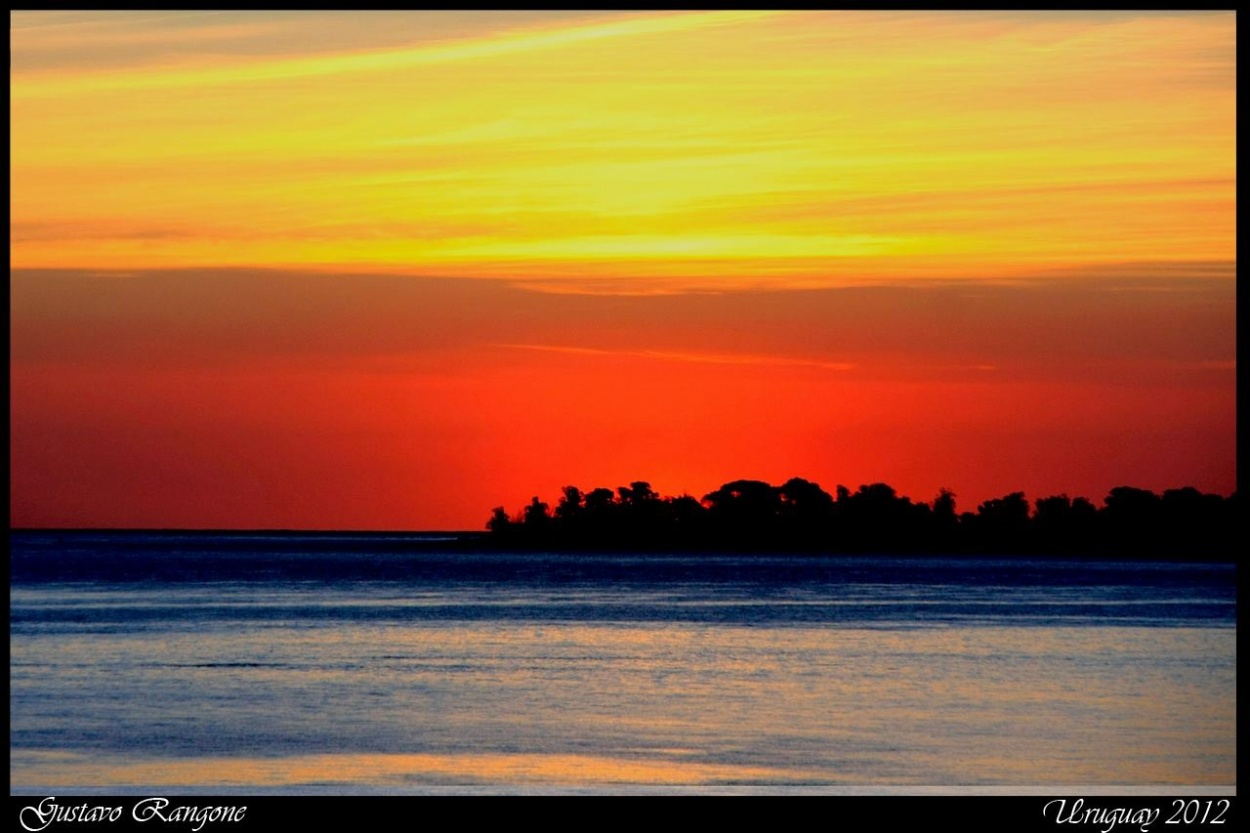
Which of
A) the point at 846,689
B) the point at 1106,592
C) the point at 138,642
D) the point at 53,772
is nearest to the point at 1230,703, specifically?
the point at 846,689

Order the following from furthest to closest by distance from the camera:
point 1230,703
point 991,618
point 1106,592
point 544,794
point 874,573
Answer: point 874,573
point 1106,592
point 991,618
point 1230,703
point 544,794

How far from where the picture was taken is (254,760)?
2336 centimetres

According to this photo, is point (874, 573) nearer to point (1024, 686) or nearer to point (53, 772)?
point (1024, 686)

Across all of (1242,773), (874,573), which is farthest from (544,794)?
(874,573)

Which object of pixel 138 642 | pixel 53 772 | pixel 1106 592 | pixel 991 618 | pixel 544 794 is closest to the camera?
pixel 544 794

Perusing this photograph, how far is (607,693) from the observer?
30.8 meters

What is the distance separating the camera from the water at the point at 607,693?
22.8 metres

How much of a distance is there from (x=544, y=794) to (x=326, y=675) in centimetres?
→ 1497

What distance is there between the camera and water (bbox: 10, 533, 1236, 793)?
2283 cm

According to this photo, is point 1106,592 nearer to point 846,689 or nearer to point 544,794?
point 846,689

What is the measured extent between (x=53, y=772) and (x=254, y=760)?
8.40 ft

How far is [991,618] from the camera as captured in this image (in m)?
55.6
